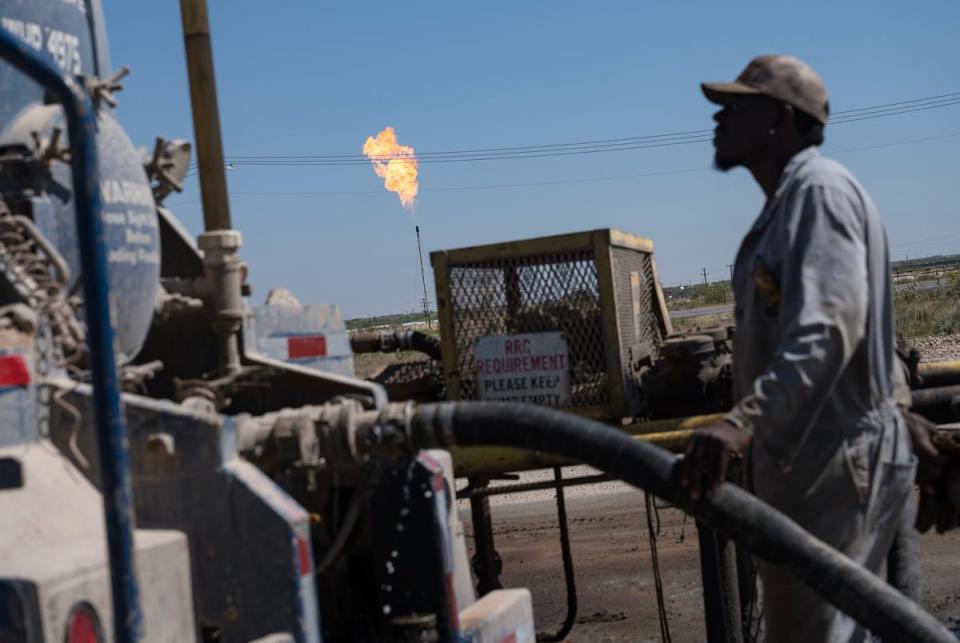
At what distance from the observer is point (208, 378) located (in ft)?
12.8

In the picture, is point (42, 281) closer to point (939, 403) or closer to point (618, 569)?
point (939, 403)

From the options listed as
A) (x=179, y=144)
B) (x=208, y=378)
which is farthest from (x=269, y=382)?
(x=179, y=144)

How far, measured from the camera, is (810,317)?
Answer: 114 inches

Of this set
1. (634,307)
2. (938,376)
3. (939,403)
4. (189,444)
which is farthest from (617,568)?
(189,444)

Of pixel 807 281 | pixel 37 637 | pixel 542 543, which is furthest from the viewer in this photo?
pixel 542 543

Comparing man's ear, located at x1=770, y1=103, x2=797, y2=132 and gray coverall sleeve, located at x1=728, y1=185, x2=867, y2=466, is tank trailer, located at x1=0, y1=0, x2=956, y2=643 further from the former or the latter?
man's ear, located at x1=770, y1=103, x2=797, y2=132

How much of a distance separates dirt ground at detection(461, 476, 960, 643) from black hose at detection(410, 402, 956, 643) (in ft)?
12.6

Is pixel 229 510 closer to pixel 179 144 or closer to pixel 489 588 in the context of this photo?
pixel 179 144

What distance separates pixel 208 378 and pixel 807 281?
6.32ft

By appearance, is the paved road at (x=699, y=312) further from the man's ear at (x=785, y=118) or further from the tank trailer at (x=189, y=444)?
the man's ear at (x=785, y=118)

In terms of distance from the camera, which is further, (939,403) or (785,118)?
(939,403)

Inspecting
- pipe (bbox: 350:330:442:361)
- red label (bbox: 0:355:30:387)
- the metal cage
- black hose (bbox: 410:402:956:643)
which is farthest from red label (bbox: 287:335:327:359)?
pipe (bbox: 350:330:442:361)

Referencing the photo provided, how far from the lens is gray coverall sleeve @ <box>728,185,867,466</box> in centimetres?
285

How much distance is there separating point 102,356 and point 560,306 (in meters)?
3.95
